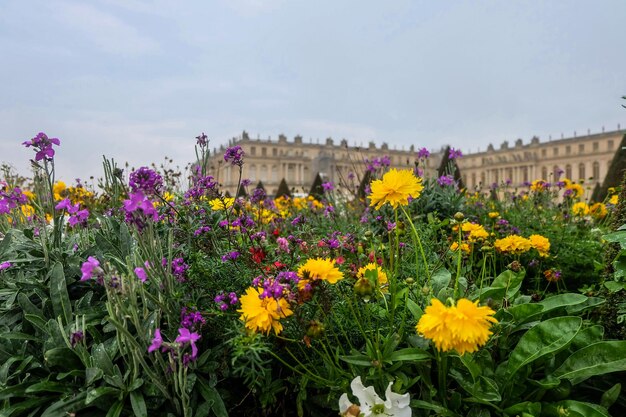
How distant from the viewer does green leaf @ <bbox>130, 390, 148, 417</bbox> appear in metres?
1.23

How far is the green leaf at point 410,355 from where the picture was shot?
1.24 metres

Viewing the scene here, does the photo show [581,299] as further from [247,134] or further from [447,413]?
[247,134]

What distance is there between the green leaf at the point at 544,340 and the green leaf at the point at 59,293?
141 centimetres

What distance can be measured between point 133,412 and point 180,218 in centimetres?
75

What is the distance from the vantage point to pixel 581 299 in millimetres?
1545

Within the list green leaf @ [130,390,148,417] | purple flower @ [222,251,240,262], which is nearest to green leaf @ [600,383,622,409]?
purple flower @ [222,251,240,262]

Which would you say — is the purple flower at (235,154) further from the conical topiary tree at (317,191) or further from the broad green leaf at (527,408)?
the conical topiary tree at (317,191)

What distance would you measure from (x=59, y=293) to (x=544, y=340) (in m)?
1.57

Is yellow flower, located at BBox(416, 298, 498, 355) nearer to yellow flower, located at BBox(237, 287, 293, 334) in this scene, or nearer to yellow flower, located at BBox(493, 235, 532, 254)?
yellow flower, located at BBox(237, 287, 293, 334)

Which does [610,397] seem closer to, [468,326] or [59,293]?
[468,326]

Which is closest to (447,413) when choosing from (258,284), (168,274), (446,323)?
(446,323)

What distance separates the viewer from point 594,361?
1340mm

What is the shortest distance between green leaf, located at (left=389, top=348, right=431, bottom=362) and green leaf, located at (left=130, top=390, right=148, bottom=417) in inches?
26.9

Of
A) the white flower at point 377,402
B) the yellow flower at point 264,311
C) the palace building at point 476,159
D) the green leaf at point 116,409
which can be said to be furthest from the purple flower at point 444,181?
the palace building at point 476,159
